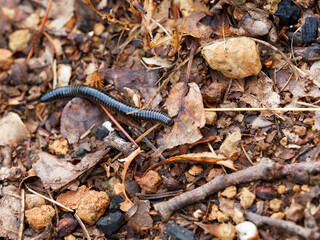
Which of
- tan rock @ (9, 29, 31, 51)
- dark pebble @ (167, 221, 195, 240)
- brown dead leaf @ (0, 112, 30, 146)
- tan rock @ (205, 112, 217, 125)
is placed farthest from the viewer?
tan rock @ (9, 29, 31, 51)

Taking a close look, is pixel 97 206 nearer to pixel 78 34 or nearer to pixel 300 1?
pixel 78 34

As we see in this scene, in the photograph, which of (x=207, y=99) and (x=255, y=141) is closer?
(x=255, y=141)

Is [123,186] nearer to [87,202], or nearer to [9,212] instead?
[87,202]

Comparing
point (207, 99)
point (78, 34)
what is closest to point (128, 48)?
point (78, 34)

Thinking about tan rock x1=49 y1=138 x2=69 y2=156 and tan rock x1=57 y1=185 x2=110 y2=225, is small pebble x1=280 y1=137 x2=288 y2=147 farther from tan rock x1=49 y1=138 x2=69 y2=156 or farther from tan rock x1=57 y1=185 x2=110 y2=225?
tan rock x1=49 y1=138 x2=69 y2=156

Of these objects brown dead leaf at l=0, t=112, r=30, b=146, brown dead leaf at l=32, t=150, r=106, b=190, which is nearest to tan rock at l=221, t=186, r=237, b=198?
brown dead leaf at l=32, t=150, r=106, b=190

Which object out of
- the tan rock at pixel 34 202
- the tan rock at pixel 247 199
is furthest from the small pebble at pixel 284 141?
the tan rock at pixel 34 202

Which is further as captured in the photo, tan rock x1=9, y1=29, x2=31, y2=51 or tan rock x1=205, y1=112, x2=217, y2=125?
tan rock x1=9, y1=29, x2=31, y2=51
